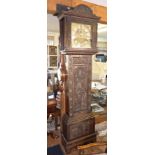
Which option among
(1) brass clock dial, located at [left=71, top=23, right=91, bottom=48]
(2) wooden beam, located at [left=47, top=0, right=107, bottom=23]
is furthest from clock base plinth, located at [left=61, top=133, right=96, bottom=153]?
(2) wooden beam, located at [left=47, top=0, right=107, bottom=23]

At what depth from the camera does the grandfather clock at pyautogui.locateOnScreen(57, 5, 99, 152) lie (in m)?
2.30

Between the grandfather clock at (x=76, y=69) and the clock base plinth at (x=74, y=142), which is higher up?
the grandfather clock at (x=76, y=69)

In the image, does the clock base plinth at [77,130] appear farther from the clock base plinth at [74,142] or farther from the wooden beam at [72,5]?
the wooden beam at [72,5]

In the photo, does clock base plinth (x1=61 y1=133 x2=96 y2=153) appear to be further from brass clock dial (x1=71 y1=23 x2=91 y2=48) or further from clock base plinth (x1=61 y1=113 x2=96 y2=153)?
brass clock dial (x1=71 y1=23 x2=91 y2=48)

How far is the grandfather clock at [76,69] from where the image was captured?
7.55 ft

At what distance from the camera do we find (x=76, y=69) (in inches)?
94.3

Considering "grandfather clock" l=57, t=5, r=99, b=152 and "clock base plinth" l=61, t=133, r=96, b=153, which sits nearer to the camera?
A: "grandfather clock" l=57, t=5, r=99, b=152

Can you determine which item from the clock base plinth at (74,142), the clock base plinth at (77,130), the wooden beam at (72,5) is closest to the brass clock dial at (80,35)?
the wooden beam at (72,5)

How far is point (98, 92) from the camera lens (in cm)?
371
